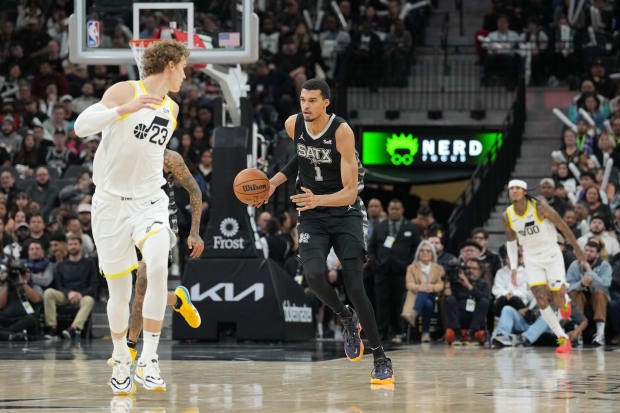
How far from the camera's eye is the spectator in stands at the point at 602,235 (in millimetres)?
15227

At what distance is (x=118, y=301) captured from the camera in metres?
7.36

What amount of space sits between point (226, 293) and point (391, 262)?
107 inches

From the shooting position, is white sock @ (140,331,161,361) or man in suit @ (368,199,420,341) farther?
man in suit @ (368,199,420,341)

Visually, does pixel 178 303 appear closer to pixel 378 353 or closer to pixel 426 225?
pixel 378 353

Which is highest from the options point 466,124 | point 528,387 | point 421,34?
point 421,34

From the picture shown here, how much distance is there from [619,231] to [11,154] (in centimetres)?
1059

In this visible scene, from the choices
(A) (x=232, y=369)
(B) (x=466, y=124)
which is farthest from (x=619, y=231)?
(A) (x=232, y=369)

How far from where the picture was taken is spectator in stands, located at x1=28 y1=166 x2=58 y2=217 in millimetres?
17891

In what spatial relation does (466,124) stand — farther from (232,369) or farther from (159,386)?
(159,386)

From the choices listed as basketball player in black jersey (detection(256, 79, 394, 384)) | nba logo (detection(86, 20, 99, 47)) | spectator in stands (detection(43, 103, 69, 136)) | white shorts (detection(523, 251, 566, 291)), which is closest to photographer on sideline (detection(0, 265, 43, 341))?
nba logo (detection(86, 20, 99, 47))

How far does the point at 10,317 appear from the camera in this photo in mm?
15609

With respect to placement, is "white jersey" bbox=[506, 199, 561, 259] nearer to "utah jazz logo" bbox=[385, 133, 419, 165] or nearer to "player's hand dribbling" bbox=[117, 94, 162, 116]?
"player's hand dribbling" bbox=[117, 94, 162, 116]

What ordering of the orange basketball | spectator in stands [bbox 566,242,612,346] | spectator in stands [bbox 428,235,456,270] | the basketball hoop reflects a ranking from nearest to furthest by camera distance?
the orange basketball
the basketball hoop
spectator in stands [bbox 566,242,612,346]
spectator in stands [bbox 428,235,456,270]

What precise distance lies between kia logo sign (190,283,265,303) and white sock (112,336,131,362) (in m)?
6.91
